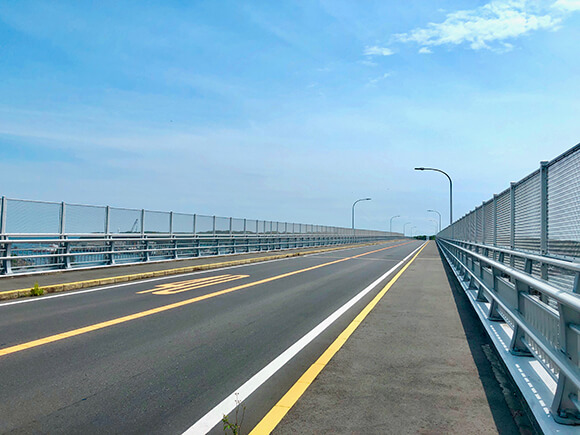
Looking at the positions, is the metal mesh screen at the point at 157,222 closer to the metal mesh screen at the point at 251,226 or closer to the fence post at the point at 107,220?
the fence post at the point at 107,220

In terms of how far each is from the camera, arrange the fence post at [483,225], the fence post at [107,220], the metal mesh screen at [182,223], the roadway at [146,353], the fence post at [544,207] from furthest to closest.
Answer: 1. the metal mesh screen at [182,223]
2. the fence post at [107,220]
3. the fence post at [483,225]
4. the fence post at [544,207]
5. the roadway at [146,353]

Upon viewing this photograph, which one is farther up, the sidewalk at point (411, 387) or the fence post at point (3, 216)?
the fence post at point (3, 216)

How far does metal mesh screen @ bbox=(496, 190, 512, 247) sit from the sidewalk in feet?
7.63

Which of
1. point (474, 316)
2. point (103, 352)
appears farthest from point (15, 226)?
point (474, 316)

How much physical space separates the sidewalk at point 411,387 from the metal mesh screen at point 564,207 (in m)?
1.65

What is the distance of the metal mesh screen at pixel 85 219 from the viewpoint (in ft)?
53.5

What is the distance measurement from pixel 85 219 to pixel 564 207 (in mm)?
15813

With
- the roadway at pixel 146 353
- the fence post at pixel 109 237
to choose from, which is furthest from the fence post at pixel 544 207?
the fence post at pixel 109 237

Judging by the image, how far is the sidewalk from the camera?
395cm

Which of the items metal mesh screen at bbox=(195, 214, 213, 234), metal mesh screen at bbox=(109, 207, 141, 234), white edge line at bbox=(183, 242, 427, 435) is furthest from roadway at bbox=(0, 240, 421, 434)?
metal mesh screen at bbox=(195, 214, 213, 234)

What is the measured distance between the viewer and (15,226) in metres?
14.2

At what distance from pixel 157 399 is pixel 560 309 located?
3.57 metres

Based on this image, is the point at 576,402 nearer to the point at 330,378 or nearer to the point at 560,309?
the point at 560,309

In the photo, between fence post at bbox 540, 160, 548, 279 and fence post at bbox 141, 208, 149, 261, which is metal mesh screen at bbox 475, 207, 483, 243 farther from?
fence post at bbox 141, 208, 149, 261
